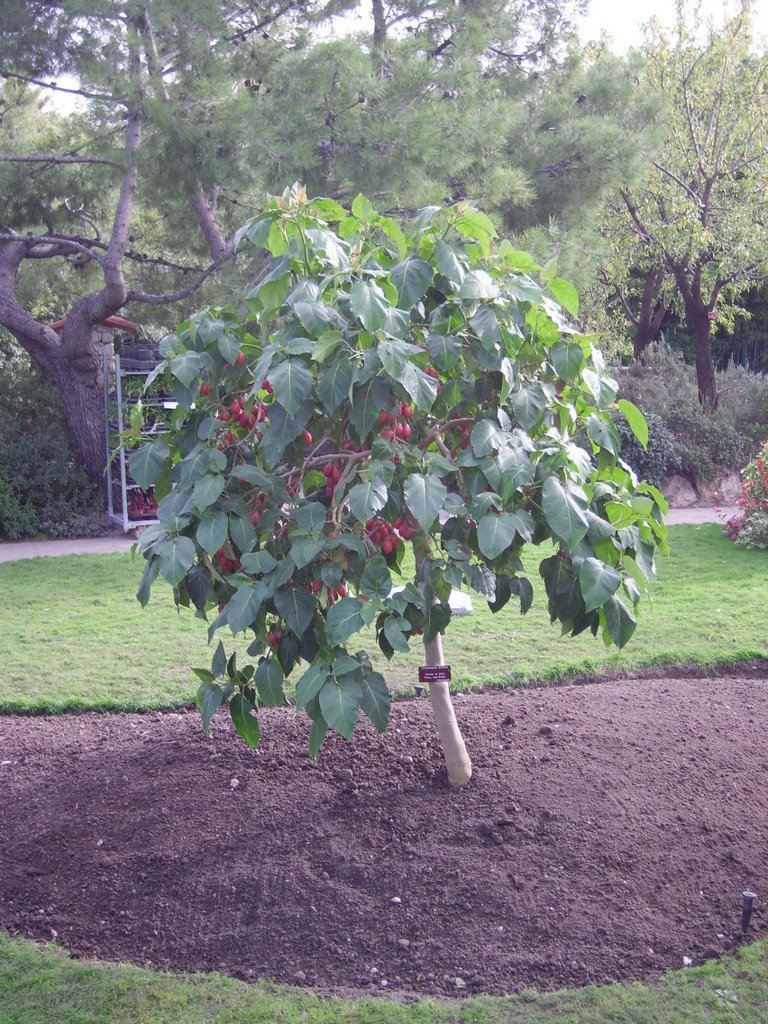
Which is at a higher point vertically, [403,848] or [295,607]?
[295,607]

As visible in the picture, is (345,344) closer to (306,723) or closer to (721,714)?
(306,723)

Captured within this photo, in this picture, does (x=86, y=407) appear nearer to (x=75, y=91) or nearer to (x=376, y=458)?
(x=75, y=91)

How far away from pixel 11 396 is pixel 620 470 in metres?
9.92

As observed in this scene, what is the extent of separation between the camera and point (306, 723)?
13.9ft

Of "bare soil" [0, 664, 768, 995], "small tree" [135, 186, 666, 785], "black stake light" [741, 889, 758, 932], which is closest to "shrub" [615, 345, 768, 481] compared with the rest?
"bare soil" [0, 664, 768, 995]

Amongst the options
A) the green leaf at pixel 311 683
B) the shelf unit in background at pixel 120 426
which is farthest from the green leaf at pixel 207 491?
the shelf unit in background at pixel 120 426

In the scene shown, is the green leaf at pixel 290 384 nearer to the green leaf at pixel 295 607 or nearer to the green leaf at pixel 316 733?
the green leaf at pixel 295 607

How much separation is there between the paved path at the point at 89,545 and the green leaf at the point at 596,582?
23.9ft

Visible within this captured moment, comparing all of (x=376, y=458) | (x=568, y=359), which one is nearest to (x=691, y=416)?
(x=568, y=359)

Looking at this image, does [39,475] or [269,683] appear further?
[39,475]

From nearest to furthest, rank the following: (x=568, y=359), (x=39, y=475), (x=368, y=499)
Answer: (x=368, y=499)
(x=568, y=359)
(x=39, y=475)

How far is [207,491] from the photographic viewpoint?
2.51 m

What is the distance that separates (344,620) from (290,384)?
614 millimetres

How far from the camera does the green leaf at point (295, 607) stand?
251 cm
